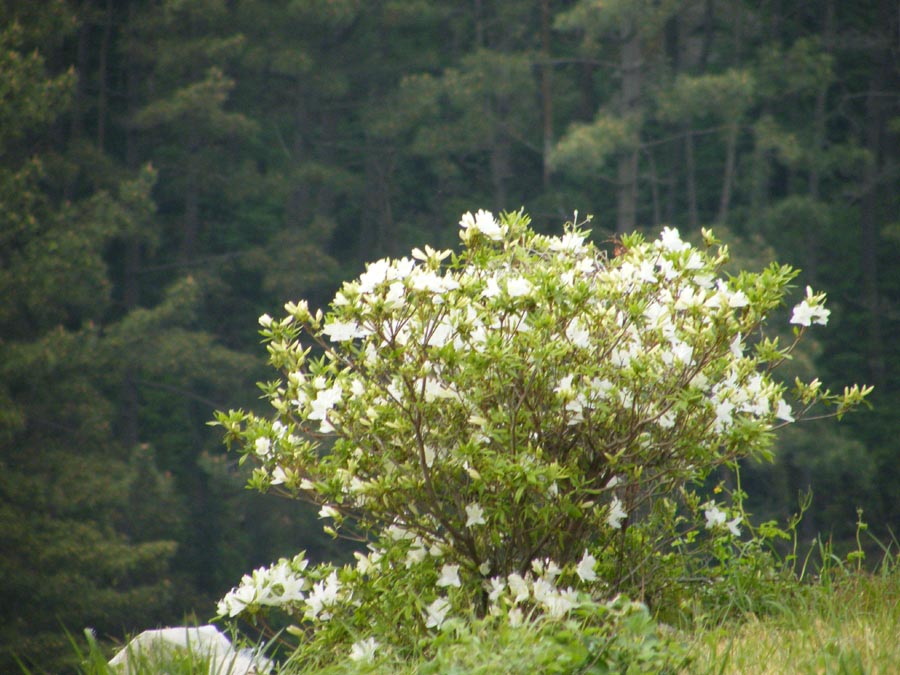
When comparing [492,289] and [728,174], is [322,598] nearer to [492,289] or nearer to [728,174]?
[492,289]

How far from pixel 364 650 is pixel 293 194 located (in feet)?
45.8

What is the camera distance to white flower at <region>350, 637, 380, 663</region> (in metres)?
2.39

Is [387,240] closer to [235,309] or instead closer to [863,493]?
[235,309]

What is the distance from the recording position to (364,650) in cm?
248

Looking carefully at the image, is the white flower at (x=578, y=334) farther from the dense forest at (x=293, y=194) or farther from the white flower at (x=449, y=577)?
the dense forest at (x=293, y=194)

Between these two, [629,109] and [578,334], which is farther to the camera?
[629,109]

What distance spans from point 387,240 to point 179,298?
4.56 metres

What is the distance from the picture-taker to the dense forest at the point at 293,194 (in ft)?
37.4

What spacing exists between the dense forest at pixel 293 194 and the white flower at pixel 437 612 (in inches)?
353

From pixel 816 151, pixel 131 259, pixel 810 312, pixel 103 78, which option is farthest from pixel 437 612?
pixel 103 78

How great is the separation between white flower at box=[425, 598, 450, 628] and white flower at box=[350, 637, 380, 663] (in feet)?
0.50

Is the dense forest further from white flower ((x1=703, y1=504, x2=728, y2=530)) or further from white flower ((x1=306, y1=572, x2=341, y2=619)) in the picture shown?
white flower ((x1=703, y1=504, x2=728, y2=530))

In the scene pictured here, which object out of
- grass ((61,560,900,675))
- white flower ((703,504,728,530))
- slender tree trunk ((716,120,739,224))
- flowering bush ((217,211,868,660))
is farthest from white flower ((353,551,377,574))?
slender tree trunk ((716,120,739,224))

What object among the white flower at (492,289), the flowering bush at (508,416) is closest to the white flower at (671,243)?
the flowering bush at (508,416)
